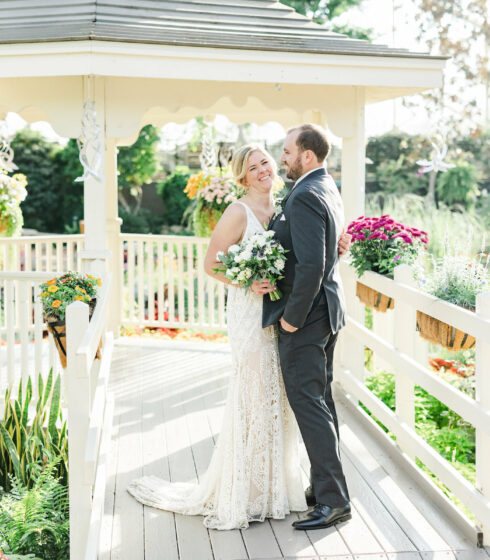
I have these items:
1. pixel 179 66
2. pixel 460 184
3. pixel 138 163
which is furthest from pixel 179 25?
pixel 460 184

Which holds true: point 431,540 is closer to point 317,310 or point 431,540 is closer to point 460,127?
point 317,310

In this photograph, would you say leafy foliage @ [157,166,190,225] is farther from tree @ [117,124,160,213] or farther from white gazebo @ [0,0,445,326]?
white gazebo @ [0,0,445,326]

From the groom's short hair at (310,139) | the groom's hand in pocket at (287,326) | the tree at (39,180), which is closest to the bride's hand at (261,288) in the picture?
the groom's hand in pocket at (287,326)

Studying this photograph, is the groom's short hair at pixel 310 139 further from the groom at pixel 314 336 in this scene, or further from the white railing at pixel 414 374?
the white railing at pixel 414 374

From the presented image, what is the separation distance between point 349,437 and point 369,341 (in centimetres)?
68

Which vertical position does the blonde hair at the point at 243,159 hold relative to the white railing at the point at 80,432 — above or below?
above

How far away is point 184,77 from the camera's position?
5.39m

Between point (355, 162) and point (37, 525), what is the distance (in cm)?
369

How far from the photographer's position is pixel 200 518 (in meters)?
4.05

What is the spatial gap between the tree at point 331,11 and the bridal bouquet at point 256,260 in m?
16.8

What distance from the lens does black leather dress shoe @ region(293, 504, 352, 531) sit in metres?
3.87

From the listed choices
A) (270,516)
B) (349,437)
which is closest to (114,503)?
(270,516)

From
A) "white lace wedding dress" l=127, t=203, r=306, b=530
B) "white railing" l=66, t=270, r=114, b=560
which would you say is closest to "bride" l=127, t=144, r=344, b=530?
"white lace wedding dress" l=127, t=203, r=306, b=530

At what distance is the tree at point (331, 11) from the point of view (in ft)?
64.1
